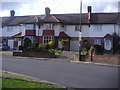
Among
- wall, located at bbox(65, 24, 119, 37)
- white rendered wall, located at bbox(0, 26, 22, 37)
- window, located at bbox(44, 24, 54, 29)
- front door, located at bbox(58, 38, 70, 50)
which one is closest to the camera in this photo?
front door, located at bbox(58, 38, 70, 50)

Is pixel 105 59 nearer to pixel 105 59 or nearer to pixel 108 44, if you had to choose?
pixel 105 59

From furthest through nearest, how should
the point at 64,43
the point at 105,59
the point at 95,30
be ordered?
1. the point at 95,30
2. the point at 64,43
3. the point at 105,59

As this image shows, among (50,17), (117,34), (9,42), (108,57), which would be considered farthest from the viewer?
(9,42)

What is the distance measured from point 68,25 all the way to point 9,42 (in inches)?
600

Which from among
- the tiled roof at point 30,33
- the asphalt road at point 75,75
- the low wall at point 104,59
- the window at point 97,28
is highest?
the window at point 97,28

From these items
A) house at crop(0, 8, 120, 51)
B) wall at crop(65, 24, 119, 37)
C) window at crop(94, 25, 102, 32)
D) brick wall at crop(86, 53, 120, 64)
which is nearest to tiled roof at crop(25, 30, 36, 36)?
house at crop(0, 8, 120, 51)

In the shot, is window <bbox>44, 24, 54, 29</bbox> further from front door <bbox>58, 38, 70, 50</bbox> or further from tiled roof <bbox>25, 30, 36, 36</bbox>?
front door <bbox>58, 38, 70, 50</bbox>

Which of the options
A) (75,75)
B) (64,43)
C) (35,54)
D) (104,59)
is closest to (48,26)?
(64,43)

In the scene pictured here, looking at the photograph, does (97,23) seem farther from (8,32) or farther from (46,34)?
(8,32)

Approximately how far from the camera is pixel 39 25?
40.6 metres

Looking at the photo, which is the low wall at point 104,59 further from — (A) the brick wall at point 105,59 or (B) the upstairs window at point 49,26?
(B) the upstairs window at point 49,26

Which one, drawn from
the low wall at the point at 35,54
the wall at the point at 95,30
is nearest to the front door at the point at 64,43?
the wall at the point at 95,30

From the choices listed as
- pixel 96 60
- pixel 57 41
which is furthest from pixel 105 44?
pixel 96 60

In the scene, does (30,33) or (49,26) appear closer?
(49,26)
